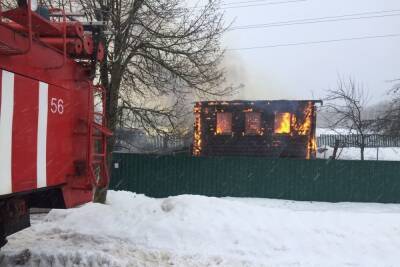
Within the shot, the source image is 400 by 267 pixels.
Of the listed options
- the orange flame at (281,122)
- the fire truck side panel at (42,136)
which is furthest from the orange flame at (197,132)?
the fire truck side panel at (42,136)

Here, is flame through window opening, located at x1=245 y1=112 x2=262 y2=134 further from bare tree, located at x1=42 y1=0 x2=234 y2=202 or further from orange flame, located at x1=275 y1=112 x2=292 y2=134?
bare tree, located at x1=42 y1=0 x2=234 y2=202

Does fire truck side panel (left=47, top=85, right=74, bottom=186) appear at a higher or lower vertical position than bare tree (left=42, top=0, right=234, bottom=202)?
lower

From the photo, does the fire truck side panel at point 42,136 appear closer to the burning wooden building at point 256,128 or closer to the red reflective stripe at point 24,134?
the red reflective stripe at point 24,134

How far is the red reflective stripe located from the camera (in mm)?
4266

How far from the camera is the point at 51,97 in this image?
196 inches

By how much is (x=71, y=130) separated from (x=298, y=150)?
18233mm

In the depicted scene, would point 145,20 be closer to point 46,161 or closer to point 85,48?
point 85,48

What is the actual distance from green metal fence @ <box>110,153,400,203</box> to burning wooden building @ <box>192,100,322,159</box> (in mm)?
5581

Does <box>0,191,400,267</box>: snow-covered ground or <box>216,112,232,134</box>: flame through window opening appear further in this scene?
<box>216,112,232,134</box>: flame through window opening

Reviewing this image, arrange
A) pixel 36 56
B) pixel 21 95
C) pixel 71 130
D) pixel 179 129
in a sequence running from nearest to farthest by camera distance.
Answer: pixel 21 95 < pixel 36 56 < pixel 71 130 < pixel 179 129

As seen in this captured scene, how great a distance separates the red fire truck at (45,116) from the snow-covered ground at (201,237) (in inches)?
60.2

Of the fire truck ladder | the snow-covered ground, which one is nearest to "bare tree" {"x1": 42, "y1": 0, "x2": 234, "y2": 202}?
the snow-covered ground

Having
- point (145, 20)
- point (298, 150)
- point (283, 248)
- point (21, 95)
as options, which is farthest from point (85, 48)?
point (298, 150)

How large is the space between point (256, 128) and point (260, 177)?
628 centimetres
